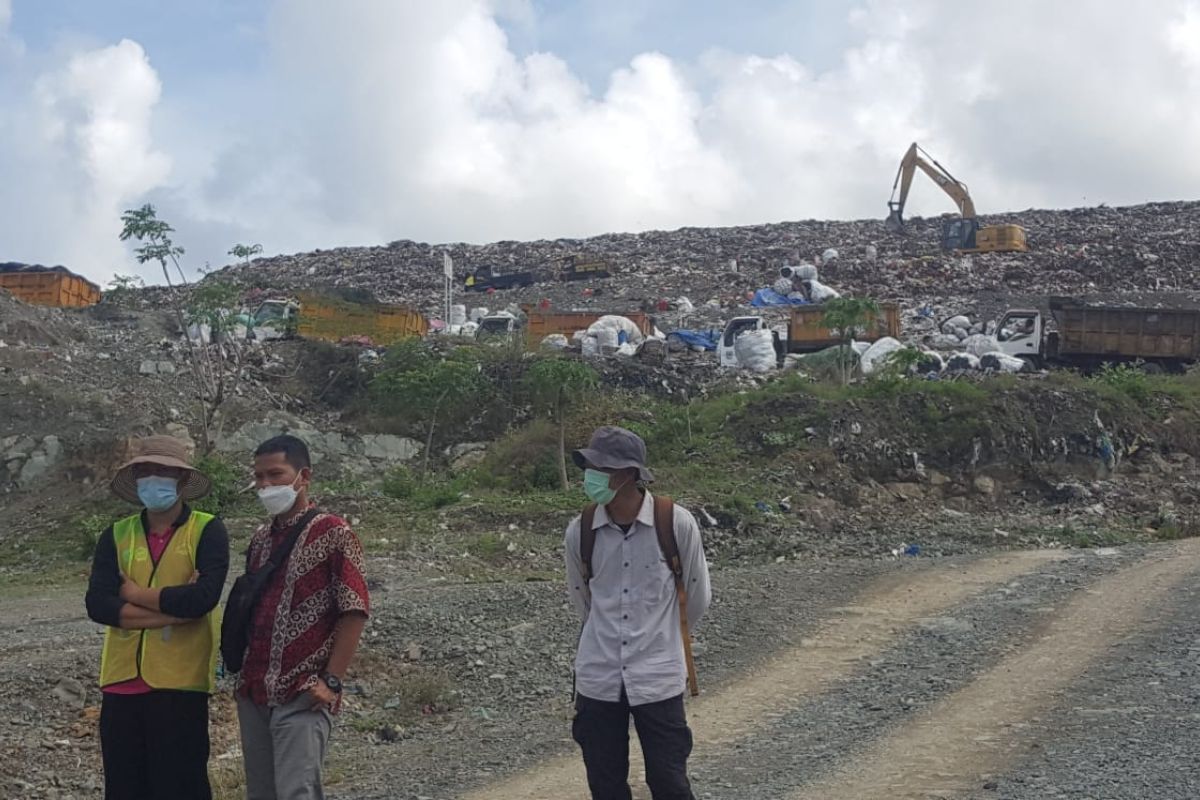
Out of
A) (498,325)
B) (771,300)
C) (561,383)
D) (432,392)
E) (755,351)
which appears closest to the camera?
(561,383)

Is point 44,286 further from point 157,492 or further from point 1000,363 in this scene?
point 157,492

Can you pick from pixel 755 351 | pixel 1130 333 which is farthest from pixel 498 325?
pixel 1130 333

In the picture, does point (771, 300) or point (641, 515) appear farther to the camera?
point (771, 300)

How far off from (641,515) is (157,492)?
1.30 m

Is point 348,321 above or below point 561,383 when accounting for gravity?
above

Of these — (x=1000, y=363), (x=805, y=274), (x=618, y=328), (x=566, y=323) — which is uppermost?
(x=805, y=274)

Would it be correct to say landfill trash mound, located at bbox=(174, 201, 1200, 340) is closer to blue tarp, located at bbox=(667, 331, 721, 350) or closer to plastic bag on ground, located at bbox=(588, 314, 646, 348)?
blue tarp, located at bbox=(667, 331, 721, 350)

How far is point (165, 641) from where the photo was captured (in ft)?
10.5

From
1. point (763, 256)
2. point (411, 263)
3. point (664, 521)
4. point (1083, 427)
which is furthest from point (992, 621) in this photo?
point (411, 263)

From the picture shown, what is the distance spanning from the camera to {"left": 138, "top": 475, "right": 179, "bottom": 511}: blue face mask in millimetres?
3250

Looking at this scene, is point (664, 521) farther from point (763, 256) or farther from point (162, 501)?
point (763, 256)

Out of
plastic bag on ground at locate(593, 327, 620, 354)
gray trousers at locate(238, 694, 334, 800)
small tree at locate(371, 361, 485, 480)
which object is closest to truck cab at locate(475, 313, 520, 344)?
plastic bag on ground at locate(593, 327, 620, 354)

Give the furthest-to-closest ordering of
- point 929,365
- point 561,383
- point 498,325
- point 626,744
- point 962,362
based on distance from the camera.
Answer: point 498,325 → point 962,362 → point 929,365 → point 561,383 → point 626,744

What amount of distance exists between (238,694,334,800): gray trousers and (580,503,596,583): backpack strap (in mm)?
765
